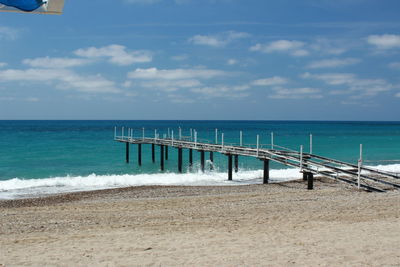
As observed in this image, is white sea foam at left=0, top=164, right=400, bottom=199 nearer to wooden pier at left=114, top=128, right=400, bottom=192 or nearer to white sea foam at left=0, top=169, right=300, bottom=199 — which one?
white sea foam at left=0, top=169, right=300, bottom=199

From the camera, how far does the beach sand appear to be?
8.05 metres

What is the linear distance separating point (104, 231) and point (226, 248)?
3561 millimetres

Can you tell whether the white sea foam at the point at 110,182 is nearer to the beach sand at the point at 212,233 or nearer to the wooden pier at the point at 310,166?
the wooden pier at the point at 310,166

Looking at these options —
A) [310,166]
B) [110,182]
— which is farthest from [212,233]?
[310,166]

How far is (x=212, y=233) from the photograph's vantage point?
10.2m

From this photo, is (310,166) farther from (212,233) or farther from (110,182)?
(212,233)

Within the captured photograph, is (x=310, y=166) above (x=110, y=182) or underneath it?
above

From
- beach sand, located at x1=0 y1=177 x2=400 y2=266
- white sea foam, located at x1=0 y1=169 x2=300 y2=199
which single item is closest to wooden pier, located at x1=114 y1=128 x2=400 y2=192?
white sea foam, located at x1=0 y1=169 x2=300 y2=199

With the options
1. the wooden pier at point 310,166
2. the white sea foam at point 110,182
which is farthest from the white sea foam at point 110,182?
the wooden pier at point 310,166

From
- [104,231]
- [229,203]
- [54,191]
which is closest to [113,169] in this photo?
[54,191]

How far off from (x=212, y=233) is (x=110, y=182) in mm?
17271

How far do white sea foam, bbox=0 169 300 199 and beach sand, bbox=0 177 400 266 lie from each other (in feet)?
27.0

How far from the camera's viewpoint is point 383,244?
8.74m

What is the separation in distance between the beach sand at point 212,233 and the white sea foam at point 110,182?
324 inches
